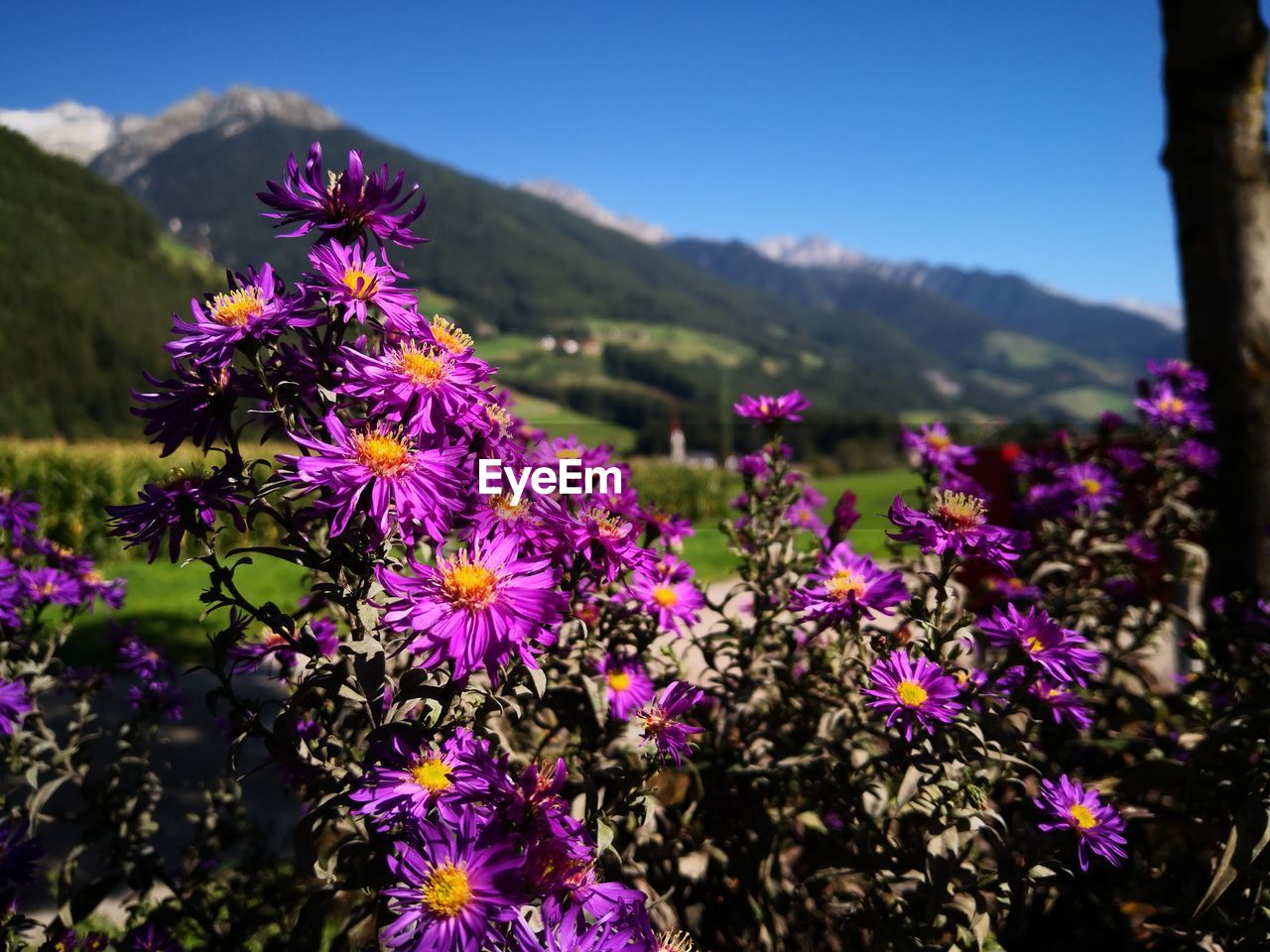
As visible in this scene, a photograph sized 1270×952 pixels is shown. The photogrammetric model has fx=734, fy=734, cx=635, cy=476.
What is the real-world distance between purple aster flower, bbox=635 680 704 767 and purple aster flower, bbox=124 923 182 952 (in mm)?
1232

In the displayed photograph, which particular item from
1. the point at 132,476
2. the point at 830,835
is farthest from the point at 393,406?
the point at 132,476

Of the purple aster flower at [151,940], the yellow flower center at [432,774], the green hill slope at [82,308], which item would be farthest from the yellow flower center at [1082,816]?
the green hill slope at [82,308]

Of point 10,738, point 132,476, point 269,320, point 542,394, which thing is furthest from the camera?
point 542,394

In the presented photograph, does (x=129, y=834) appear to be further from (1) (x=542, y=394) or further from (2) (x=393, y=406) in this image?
(1) (x=542, y=394)

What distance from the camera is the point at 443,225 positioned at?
361ft

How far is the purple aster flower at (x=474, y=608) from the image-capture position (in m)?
0.89

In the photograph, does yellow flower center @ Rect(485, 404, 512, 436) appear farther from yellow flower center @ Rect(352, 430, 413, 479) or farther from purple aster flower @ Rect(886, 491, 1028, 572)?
purple aster flower @ Rect(886, 491, 1028, 572)

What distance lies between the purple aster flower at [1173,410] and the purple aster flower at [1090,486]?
0.27 metres

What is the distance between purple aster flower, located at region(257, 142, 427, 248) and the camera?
1.10 metres

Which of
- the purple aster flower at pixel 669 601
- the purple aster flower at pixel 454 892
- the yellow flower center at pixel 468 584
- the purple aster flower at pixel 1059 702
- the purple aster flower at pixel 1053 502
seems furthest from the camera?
the purple aster flower at pixel 1053 502

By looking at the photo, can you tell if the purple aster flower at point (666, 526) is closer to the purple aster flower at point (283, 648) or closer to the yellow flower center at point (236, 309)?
the purple aster flower at point (283, 648)

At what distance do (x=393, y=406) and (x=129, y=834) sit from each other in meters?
1.64

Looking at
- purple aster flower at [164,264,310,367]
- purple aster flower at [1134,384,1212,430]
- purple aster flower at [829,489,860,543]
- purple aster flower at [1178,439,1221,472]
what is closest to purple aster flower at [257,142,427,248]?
purple aster flower at [164,264,310,367]
